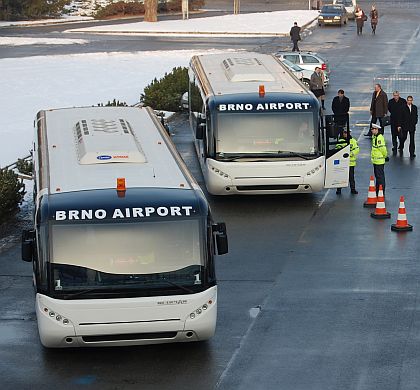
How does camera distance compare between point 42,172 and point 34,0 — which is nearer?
point 42,172

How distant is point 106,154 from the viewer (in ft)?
52.3

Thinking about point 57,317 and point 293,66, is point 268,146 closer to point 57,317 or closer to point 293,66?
point 57,317

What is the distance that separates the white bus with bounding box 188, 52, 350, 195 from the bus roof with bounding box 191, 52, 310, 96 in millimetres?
231

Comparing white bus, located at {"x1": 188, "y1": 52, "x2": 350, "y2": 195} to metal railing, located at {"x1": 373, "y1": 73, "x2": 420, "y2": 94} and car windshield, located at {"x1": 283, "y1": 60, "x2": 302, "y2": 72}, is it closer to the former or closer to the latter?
metal railing, located at {"x1": 373, "y1": 73, "x2": 420, "y2": 94}

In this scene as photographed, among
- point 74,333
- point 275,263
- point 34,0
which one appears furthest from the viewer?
point 34,0

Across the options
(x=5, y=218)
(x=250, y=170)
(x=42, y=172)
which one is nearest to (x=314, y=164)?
(x=250, y=170)

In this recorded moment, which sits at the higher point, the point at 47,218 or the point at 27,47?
the point at 47,218

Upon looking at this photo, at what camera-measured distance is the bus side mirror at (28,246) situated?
14523 mm

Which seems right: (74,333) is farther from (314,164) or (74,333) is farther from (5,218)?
(314,164)

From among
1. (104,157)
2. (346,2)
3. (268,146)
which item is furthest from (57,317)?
(346,2)

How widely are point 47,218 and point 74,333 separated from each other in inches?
55.5

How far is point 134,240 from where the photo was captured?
14297 millimetres

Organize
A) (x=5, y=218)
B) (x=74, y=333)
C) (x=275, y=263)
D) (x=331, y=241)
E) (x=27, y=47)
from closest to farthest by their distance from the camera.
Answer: (x=74, y=333), (x=275, y=263), (x=331, y=241), (x=5, y=218), (x=27, y=47)

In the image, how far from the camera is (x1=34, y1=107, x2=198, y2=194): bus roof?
599 inches
